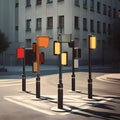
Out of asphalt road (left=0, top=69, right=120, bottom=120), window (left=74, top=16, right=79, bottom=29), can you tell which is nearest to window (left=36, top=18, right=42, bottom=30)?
window (left=74, top=16, right=79, bottom=29)

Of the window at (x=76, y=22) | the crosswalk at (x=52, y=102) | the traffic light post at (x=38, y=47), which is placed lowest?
the crosswalk at (x=52, y=102)

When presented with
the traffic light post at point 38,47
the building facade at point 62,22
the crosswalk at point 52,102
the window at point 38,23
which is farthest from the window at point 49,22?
the traffic light post at point 38,47

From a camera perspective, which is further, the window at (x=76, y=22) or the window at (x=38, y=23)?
the window at (x=38, y=23)

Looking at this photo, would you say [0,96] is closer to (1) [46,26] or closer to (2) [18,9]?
(1) [46,26]

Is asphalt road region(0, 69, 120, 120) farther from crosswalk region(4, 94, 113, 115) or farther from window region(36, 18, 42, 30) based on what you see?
window region(36, 18, 42, 30)

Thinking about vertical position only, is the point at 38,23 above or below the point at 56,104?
above

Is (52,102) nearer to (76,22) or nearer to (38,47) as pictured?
(38,47)

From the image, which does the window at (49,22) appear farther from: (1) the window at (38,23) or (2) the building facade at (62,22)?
(1) the window at (38,23)

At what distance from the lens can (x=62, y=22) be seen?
5628 centimetres

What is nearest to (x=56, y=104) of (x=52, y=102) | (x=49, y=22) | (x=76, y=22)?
(x=52, y=102)

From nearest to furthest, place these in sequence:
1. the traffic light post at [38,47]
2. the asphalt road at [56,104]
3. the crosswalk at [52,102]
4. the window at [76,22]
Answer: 1. the asphalt road at [56,104]
2. the crosswalk at [52,102]
3. the traffic light post at [38,47]
4. the window at [76,22]

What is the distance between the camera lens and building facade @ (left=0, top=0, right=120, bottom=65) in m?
56.2

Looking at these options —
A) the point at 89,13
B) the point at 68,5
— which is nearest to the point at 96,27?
the point at 89,13

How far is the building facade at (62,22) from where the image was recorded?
56.2 metres
